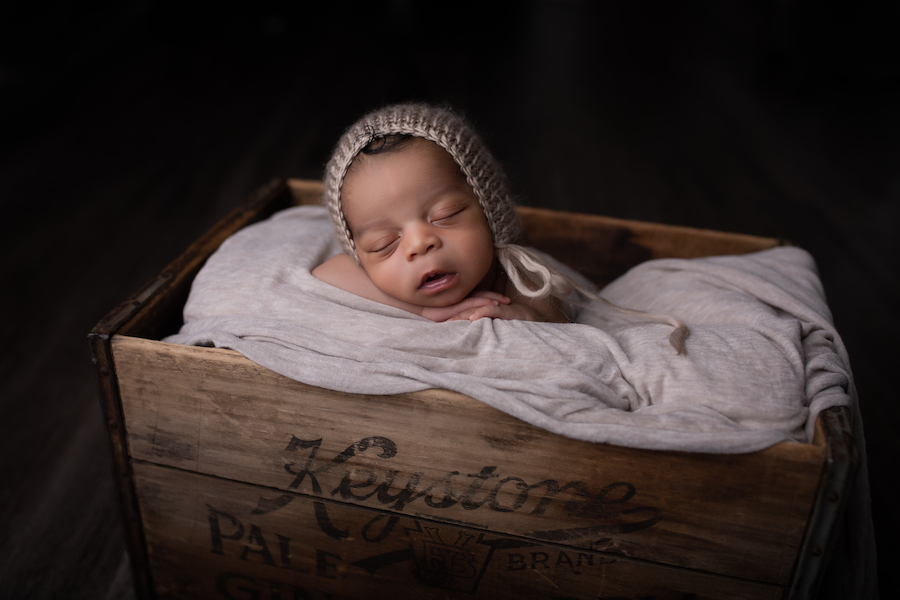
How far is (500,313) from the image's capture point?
0.96m

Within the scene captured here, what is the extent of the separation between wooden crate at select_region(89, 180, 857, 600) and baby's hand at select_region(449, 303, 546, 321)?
0.63 feet

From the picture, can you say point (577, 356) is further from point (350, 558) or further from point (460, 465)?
point (350, 558)

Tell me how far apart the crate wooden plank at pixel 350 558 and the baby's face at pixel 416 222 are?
33 cm

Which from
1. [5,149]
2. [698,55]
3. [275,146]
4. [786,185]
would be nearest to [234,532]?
[275,146]

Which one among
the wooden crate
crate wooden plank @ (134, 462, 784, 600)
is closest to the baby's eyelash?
the wooden crate

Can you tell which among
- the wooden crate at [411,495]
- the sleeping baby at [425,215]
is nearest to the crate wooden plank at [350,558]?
the wooden crate at [411,495]

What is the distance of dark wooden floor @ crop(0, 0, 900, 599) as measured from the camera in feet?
4.60

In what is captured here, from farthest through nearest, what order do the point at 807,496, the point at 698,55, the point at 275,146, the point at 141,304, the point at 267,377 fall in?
the point at 698,55, the point at 275,146, the point at 141,304, the point at 267,377, the point at 807,496

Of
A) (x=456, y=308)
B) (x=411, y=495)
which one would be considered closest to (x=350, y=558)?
(x=411, y=495)

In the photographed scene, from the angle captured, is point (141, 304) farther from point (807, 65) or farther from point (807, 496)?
point (807, 65)

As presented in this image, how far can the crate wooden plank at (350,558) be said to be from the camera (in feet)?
2.72

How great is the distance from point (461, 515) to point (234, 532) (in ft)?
1.15

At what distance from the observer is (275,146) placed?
293 cm

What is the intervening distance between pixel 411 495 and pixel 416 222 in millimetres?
369
